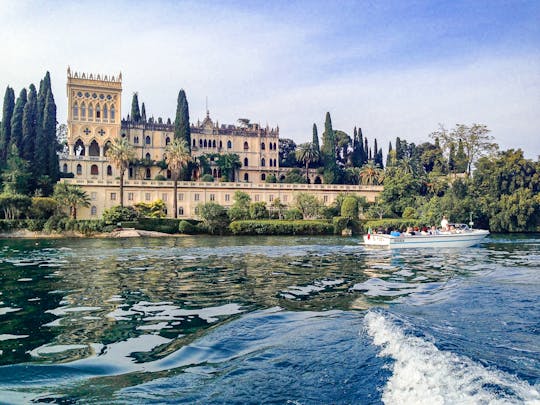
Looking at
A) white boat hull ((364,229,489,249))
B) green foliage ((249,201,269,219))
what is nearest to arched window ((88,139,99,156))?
green foliage ((249,201,269,219))

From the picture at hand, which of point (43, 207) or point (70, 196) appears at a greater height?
point (70, 196)

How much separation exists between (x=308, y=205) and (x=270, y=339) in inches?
2339

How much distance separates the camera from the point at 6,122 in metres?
70.9

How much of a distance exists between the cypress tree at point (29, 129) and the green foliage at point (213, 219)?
25357mm

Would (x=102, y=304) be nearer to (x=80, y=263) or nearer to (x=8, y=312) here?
(x=8, y=312)

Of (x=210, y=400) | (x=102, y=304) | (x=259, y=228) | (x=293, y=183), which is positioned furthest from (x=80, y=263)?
(x=293, y=183)

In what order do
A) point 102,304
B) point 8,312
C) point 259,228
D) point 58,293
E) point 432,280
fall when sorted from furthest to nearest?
point 259,228 → point 432,280 → point 58,293 → point 102,304 → point 8,312

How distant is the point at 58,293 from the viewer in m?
15.4

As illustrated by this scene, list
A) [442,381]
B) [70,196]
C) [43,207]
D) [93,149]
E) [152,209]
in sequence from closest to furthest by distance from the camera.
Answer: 1. [442,381]
2. [43,207]
3. [70,196]
4. [152,209]
5. [93,149]

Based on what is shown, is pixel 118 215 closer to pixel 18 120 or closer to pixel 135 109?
pixel 18 120

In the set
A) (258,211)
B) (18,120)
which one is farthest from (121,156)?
(258,211)

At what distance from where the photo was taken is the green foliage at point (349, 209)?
214ft

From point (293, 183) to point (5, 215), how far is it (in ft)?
136

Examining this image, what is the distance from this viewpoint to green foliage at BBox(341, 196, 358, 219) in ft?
214
